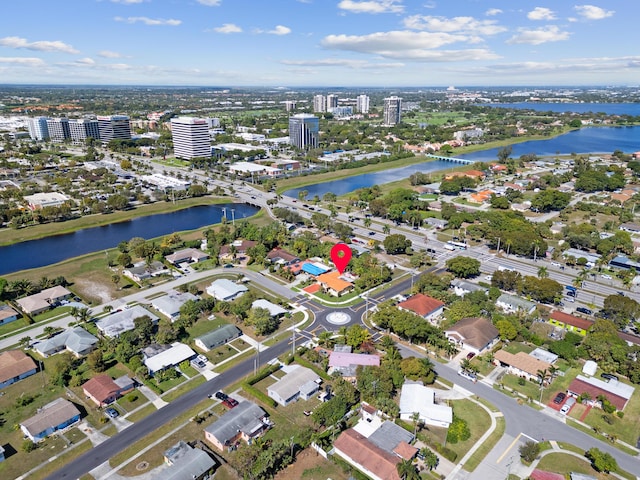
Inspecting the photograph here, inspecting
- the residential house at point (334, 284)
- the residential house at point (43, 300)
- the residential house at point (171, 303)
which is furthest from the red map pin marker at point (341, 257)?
the residential house at point (43, 300)

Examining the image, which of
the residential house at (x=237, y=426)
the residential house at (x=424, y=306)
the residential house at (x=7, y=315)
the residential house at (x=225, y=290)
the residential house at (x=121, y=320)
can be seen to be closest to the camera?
the residential house at (x=237, y=426)

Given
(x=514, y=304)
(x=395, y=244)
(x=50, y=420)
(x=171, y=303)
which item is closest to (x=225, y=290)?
(x=171, y=303)

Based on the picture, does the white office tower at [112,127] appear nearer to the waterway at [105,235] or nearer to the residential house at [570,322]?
the waterway at [105,235]

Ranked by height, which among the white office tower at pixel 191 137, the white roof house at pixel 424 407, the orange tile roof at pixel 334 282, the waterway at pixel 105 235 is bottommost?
the waterway at pixel 105 235

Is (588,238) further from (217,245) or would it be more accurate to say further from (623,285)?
(217,245)

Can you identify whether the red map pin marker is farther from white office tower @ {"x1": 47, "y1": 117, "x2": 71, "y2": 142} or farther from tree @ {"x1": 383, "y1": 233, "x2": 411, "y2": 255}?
white office tower @ {"x1": 47, "y1": 117, "x2": 71, "y2": 142}

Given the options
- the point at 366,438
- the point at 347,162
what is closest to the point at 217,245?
the point at 366,438

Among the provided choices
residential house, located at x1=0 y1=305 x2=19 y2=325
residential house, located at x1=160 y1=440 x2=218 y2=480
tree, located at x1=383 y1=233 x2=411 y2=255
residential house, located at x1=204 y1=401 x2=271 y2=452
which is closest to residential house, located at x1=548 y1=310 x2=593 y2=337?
tree, located at x1=383 y1=233 x2=411 y2=255
